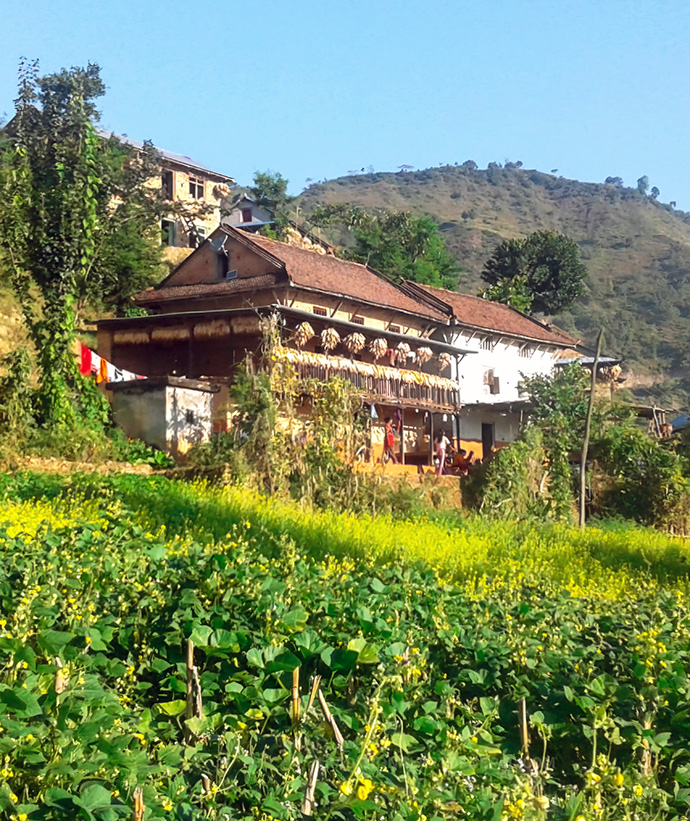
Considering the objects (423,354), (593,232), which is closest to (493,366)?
(423,354)

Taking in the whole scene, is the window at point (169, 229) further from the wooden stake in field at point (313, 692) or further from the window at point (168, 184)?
the wooden stake in field at point (313, 692)

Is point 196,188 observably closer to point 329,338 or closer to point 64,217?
point 329,338

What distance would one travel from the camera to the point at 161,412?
75.8ft

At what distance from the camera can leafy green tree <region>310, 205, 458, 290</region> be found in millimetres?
47906

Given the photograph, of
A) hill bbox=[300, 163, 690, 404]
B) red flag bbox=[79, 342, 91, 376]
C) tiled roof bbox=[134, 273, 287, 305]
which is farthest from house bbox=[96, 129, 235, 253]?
hill bbox=[300, 163, 690, 404]

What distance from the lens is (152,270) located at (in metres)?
35.9

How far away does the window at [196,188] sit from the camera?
50.2m

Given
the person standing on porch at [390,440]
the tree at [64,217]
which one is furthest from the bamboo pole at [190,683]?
the person standing on porch at [390,440]

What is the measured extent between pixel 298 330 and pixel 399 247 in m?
22.1

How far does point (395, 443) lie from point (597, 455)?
6.99 metres

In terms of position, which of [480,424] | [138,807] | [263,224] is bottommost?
[138,807]

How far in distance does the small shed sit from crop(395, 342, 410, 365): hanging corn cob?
10.9 metres

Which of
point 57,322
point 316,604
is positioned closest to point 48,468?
point 57,322

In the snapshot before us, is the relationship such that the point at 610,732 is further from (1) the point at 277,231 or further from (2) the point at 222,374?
(1) the point at 277,231
